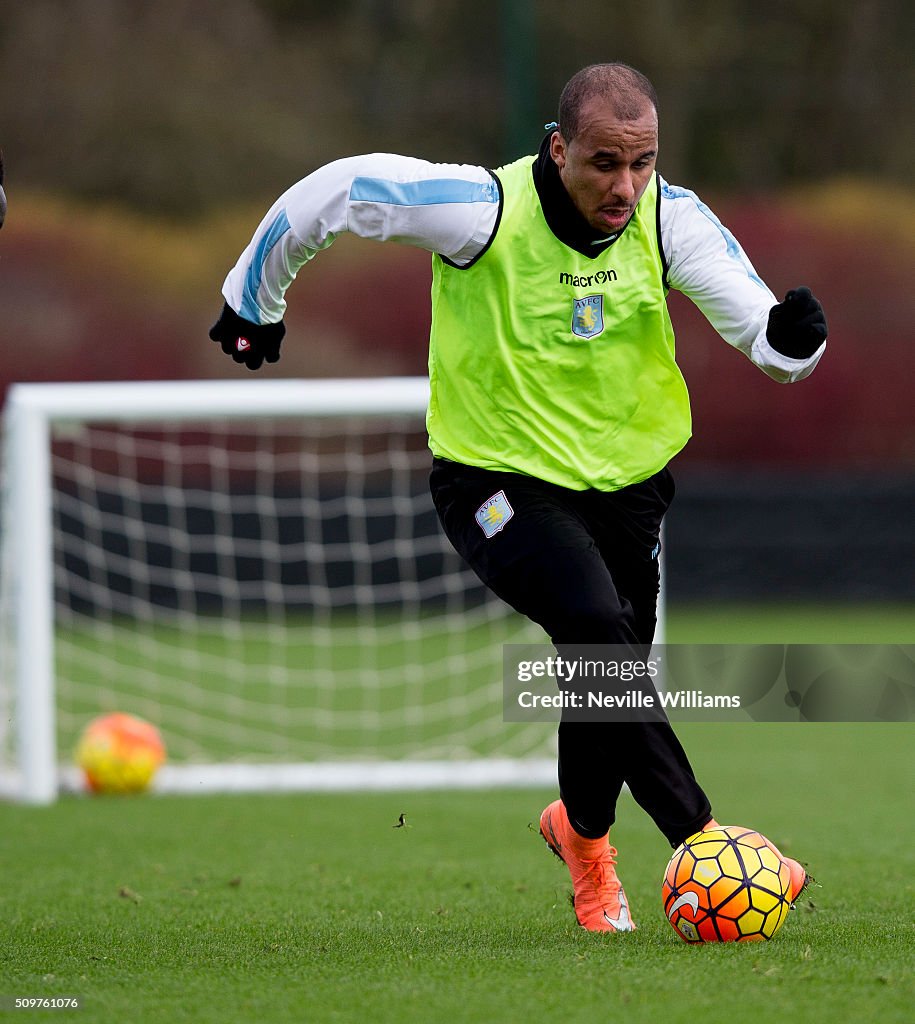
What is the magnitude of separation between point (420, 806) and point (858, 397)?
479 inches

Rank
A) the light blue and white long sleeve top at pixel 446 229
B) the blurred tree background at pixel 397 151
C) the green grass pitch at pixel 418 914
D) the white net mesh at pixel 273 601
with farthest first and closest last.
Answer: the blurred tree background at pixel 397 151, the white net mesh at pixel 273 601, the light blue and white long sleeve top at pixel 446 229, the green grass pitch at pixel 418 914

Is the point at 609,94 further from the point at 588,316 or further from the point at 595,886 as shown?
the point at 595,886

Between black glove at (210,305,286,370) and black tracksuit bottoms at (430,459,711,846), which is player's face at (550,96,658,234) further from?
black glove at (210,305,286,370)

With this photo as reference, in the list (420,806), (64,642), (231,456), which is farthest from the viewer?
(231,456)

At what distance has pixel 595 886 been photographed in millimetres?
4004

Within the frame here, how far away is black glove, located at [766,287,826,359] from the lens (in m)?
3.61

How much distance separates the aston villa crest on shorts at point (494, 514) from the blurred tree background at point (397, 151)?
42.7ft

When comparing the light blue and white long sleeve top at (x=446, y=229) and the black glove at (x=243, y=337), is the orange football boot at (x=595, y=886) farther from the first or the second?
the black glove at (x=243, y=337)

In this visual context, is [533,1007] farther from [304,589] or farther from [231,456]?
[231,456]

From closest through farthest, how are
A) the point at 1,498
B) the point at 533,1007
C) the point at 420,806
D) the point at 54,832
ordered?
the point at 533,1007 < the point at 54,832 < the point at 420,806 < the point at 1,498

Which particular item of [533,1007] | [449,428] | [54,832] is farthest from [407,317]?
[533,1007]

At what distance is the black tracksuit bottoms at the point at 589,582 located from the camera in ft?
11.7

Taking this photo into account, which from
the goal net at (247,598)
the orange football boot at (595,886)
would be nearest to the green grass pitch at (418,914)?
the orange football boot at (595,886)

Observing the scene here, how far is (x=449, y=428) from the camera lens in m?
3.90
